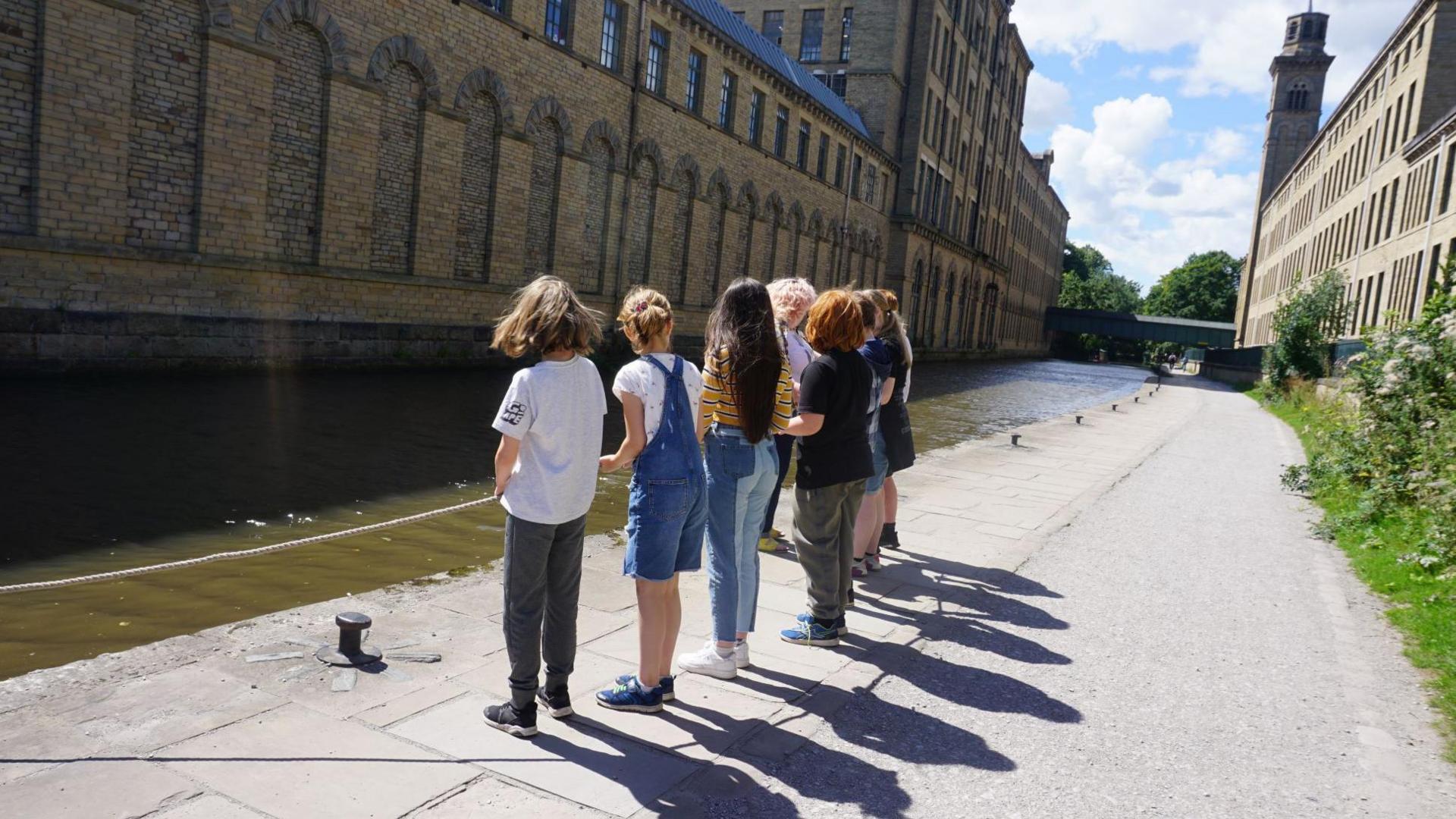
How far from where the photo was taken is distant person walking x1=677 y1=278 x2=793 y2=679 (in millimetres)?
4297

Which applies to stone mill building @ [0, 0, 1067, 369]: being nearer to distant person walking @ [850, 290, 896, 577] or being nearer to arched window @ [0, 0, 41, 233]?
arched window @ [0, 0, 41, 233]

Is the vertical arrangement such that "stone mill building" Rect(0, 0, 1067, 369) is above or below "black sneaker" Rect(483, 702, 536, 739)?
above

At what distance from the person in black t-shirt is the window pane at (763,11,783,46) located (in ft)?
164

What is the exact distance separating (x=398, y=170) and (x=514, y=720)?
1739cm

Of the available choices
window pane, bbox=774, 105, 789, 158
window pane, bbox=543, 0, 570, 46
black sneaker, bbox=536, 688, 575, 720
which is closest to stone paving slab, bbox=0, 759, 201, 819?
black sneaker, bbox=536, 688, 575, 720

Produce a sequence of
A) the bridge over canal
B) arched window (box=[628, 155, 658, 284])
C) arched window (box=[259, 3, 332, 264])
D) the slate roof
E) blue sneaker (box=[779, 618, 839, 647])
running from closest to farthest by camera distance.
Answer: blue sneaker (box=[779, 618, 839, 647]) → arched window (box=[259, 3, 332, 264]) → arched window (box=[628, 155, 658, 284]) → the slate roof → the bridge over canal

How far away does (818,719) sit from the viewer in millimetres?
4184

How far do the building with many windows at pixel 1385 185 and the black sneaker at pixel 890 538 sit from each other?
7.03 metres

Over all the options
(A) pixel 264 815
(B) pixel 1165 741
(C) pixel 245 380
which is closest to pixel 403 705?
(A) pixel 264 815

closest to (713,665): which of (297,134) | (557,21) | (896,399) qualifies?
(896,399)

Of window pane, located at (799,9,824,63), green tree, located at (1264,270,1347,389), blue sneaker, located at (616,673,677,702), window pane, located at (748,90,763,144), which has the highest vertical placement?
window pane, located at (799,9,824,63)

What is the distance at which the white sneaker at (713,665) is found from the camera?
14.9 ft

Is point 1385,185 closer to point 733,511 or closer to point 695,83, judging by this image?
point 695,83

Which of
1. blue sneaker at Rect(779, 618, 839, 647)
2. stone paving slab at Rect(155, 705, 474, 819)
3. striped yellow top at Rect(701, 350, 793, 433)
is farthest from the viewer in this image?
blue sneaker at Rect(779, 618, 839, 647)
